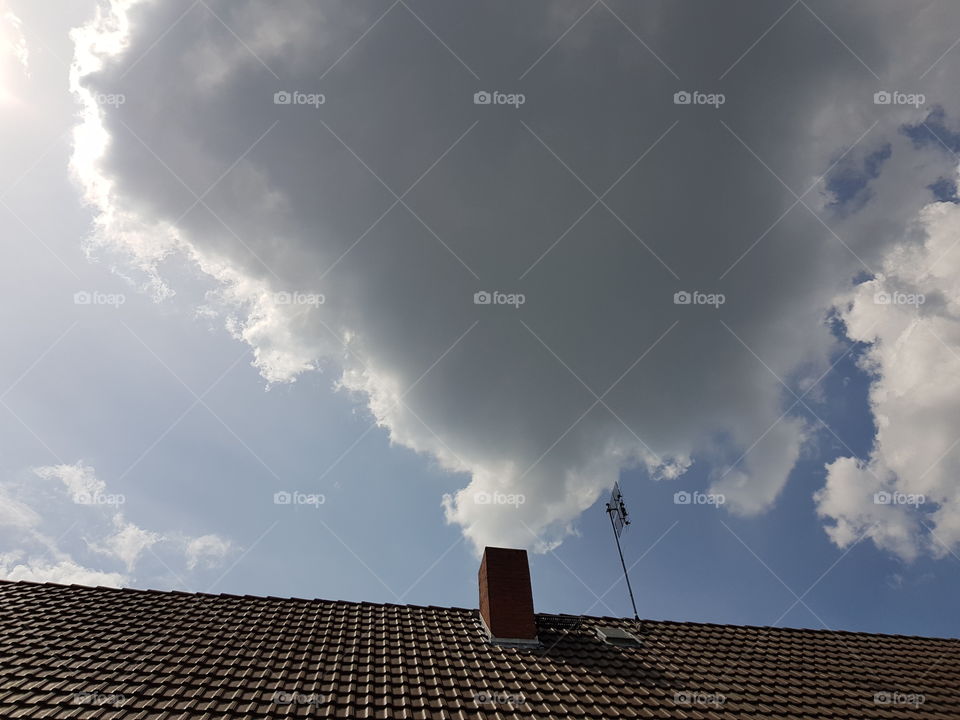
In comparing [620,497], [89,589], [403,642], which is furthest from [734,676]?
[89,589]

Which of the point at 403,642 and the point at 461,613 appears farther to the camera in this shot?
the point at 461,613

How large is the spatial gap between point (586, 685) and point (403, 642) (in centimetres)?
336

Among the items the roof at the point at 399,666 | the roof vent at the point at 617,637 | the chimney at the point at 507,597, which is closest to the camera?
the roof at the point at 399,666

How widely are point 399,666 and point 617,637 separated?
191 inches

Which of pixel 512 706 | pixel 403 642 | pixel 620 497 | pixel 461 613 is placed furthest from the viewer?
pixel 620 497

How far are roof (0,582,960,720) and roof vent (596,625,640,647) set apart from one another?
6.8 inches

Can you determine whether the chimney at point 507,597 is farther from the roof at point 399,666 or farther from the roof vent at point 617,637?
the roof vent at point 617,637

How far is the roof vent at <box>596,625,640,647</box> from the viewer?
10461mm

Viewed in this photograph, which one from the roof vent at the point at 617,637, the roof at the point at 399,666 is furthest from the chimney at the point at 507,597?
the roof vent at the point at 617,637

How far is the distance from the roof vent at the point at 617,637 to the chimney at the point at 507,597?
1.61 m

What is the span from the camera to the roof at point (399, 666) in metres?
6.94

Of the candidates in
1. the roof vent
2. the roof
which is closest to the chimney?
the roof

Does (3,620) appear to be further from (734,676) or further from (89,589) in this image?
(734,676)

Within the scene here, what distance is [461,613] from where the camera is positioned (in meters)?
11.3
